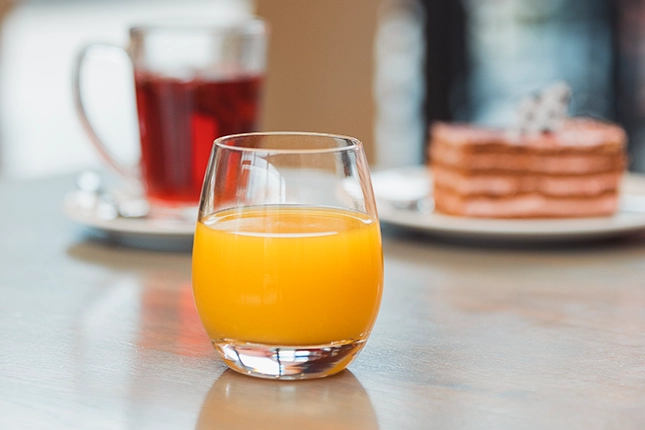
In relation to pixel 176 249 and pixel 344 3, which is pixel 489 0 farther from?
pixel 176 249

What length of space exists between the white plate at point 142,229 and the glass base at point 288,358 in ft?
1.71

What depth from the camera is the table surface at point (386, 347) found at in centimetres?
73

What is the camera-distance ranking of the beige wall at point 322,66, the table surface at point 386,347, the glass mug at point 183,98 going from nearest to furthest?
the table surface at point 386,347 < the glass mug at point 183,98 < the beige wall at point 322,66

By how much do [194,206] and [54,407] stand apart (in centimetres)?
72

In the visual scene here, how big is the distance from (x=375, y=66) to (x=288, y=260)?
10.8 ft

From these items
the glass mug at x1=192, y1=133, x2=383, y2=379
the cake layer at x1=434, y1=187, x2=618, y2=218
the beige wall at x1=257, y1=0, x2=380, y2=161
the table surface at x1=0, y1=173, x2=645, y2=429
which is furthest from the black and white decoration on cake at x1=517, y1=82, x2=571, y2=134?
the beige wall at x1=257, y1=0, x2=380, y2=161

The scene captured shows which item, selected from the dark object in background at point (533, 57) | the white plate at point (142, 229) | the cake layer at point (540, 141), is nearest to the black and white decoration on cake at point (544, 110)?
the cake layer at point (540, 141)

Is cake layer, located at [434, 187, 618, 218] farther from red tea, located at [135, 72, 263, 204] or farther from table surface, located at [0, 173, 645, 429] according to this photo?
red tea, located at [135, 72, 263, 204]

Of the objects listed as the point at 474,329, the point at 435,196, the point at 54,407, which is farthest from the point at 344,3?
the point at 54,407

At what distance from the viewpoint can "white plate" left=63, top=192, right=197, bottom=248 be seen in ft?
4.29

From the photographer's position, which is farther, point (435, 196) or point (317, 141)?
point (435, 196)

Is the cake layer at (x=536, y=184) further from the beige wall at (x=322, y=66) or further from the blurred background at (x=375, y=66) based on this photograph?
the beige wall at (x=322, y=66)

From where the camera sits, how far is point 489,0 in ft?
12.0

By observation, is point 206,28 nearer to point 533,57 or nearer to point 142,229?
point 142,229
